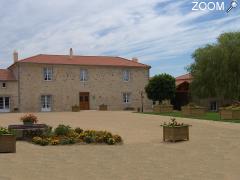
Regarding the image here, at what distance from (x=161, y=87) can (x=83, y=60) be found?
375 inches

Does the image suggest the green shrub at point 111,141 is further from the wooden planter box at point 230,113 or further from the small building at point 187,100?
the small building at point 187,100

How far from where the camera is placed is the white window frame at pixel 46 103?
138 ft

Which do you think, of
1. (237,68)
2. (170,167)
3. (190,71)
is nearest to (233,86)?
(237,68)

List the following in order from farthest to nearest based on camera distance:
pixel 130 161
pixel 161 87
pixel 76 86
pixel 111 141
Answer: pixel 76 86 < pixel 161 87 < pixel 111 141 < pixel 130 161

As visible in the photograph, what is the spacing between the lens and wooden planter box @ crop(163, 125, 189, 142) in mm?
13562

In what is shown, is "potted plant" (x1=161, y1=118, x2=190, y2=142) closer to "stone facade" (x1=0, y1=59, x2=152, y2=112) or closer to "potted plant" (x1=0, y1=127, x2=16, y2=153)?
"potted plant" (x1=0, y1=127, x2=16, y2=153)

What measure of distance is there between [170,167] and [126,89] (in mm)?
36682

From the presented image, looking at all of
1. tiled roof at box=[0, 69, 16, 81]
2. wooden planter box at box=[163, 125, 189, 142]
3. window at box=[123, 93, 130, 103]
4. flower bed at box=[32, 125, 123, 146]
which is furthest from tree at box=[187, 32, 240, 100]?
flower bed at box=[32, 125, 123, 146]

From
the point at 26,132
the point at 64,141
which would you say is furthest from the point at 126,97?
the point at 64,141

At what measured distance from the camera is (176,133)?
44.7 feet

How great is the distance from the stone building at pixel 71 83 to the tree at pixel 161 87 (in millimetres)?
4698

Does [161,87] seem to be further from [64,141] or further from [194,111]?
[64,141]

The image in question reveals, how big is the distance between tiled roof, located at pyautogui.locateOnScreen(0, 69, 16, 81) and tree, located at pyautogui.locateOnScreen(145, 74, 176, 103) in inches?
531

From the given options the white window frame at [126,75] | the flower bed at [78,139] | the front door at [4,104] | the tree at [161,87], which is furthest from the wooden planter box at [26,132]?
the white window frame at [126,75]
